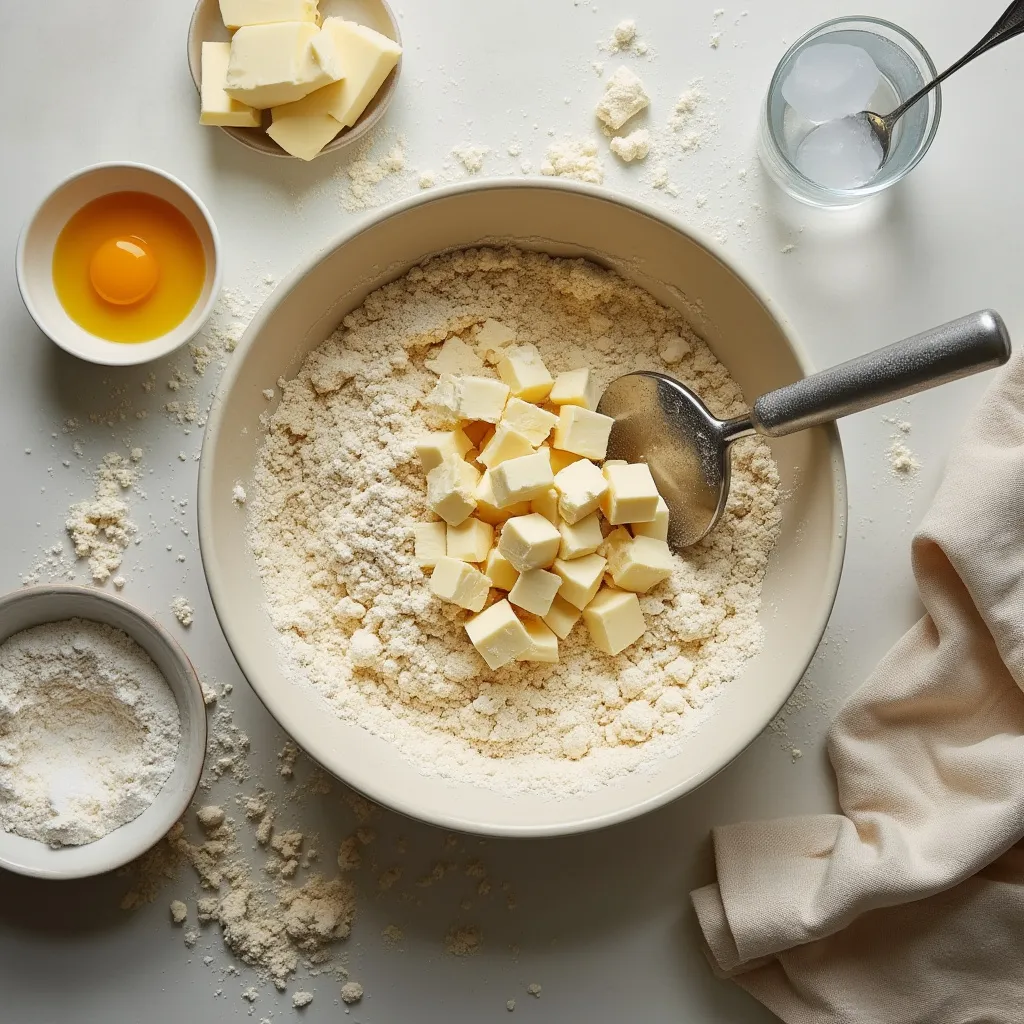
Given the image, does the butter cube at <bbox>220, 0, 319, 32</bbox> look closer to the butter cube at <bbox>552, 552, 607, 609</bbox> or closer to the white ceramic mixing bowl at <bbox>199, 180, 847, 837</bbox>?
the white ceramic mixing bowl at <bbox>199, 180, 847, 837</bbox>

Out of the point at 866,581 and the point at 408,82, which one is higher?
the point at 408,82

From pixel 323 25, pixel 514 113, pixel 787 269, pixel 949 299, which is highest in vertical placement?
pixel 323 25

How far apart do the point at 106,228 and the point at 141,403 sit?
1.10 feet

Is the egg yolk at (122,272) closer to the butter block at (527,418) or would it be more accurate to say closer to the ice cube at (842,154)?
the butter block at (527,418)

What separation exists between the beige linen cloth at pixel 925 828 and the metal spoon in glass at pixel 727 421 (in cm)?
41

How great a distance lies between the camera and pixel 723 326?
163 centimetres

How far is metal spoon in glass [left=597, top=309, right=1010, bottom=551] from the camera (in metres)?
1.29

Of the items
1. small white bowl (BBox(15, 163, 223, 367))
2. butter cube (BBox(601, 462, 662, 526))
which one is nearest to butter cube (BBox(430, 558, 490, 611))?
butter cube (BBox(601, 462, 662, 526))

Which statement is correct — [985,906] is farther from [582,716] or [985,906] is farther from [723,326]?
[723,326]

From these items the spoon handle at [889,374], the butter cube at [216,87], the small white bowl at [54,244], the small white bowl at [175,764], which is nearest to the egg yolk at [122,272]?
the small white bowl at [54,244]

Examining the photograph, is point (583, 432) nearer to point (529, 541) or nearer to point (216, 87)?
point (529, 541)

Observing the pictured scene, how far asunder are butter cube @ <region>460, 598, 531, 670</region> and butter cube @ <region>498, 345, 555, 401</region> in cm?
37

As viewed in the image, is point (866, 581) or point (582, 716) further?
point (866, 581)

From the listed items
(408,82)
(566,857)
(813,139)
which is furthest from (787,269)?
(566,857)
